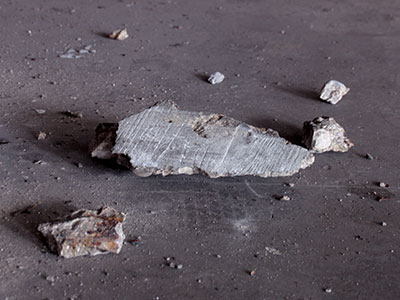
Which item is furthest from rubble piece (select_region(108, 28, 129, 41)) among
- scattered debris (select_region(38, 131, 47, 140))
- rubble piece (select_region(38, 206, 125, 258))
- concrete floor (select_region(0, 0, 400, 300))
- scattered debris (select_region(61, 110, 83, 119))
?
rubble piece (select_region(38, 206, 125, 258))

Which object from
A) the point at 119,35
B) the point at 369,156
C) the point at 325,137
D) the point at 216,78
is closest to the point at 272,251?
the point at 325,137

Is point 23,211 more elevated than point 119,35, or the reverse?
point 119,35

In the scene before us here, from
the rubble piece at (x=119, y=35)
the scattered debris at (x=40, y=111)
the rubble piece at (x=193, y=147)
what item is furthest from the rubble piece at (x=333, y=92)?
the scattered debris at (x=40, y=111)

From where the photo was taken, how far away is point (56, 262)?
3.00m

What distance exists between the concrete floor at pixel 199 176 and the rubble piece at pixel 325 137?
9 cm

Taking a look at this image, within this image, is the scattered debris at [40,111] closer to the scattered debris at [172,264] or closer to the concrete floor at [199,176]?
the concrete floor at [199,176]

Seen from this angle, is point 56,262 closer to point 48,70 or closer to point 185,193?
point 185,193

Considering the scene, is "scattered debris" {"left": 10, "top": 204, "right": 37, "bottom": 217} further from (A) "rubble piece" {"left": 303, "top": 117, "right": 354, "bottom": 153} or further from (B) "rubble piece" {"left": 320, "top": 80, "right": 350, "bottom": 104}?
(B) "rubble piece" {"left": 320, "top": 80, "right": 350, "bottom": 104}

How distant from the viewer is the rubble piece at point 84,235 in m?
3.01

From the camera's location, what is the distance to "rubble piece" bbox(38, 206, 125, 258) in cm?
301

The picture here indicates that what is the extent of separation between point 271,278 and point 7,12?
4.59 meters

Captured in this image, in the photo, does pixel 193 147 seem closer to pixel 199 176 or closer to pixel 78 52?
pixel 199 176

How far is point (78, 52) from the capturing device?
212 inches

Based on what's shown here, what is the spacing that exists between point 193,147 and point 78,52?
2293mm
